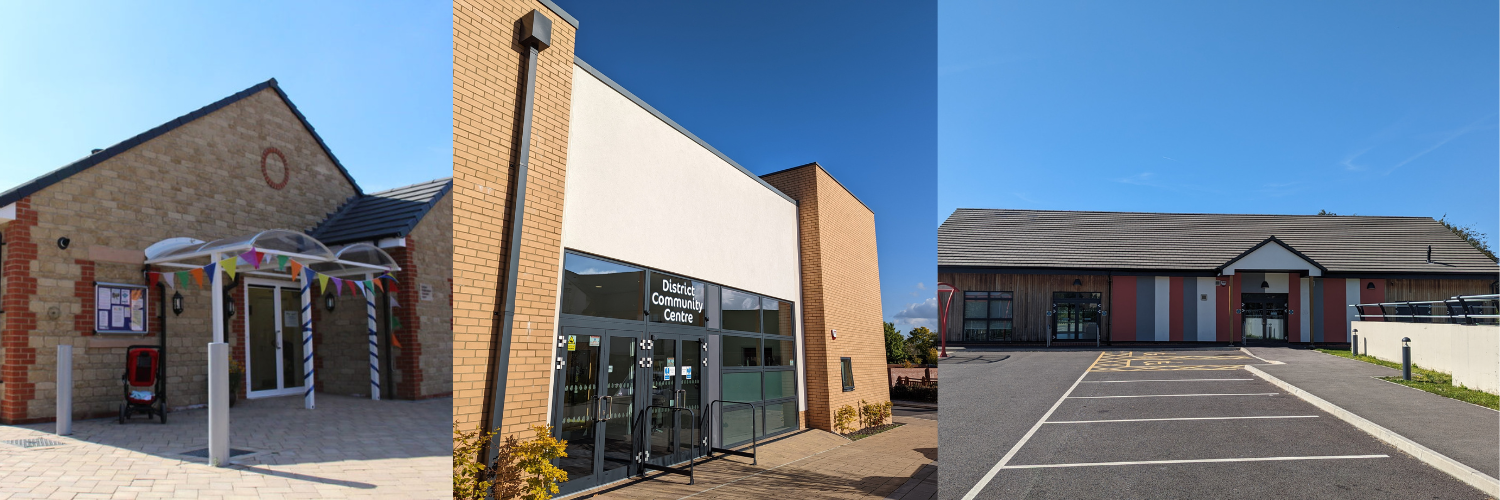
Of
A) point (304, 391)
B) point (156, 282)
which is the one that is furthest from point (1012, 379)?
point (156, 282)

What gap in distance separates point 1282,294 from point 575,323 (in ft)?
75.6

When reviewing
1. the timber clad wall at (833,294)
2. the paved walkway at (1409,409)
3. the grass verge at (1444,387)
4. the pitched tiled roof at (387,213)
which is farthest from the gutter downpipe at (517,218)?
the grass verge at (1444,387)

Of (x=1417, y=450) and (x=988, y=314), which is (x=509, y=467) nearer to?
(x=1417, y=450)

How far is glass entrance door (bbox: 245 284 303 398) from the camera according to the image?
6.34 meters

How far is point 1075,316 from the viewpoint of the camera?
63.6 ft

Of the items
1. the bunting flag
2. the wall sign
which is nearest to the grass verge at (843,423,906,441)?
the wall sign

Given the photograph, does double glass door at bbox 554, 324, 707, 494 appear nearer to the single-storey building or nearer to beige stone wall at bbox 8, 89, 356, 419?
beige stone wall at bbox 8, 89, 356, 419

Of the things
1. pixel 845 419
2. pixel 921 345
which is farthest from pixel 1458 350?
pixel 845 419

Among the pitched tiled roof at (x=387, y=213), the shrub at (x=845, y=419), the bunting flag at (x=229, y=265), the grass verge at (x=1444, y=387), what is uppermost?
the pitched tiled roof at (x=387, y=213)

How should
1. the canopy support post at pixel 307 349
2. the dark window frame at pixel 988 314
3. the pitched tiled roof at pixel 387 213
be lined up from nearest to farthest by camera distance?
the canopy support post at pixel 307 349 → the pitched tiled roof at pixel 387 213 → the dark window frame at pixel 988 314

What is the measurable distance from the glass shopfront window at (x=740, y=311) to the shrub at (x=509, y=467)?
3.66 meters

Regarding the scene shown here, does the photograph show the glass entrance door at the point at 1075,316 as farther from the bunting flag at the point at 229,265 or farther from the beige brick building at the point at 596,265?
the bunting flag at the point at 229,265

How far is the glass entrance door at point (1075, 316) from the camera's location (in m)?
19.1

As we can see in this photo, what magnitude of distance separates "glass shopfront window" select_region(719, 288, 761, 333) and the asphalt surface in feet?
9.81
